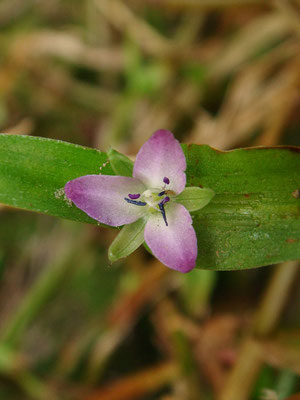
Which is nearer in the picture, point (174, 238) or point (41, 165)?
point (174, 238)

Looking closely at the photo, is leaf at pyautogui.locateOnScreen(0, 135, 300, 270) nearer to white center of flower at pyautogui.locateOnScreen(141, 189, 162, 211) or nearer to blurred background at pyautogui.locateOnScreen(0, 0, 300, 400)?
white center of flower at pyautogui.locateOnScreen(141, 189, 162, 211)

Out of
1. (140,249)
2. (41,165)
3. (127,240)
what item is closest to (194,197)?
(127,240)

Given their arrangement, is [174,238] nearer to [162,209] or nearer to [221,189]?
[162,209]

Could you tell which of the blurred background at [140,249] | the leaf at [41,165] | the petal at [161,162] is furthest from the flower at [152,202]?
the blurred background at [140,249]

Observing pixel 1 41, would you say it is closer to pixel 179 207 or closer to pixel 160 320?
pixel 160 320

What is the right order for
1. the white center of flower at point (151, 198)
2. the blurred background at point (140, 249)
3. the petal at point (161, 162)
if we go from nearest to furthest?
the petal at point (161, 162)
the white center of flower at point (151, 198)
the blurred background at point (140, 249)

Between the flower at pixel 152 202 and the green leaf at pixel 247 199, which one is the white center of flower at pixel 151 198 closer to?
the flower at pixel 152 202

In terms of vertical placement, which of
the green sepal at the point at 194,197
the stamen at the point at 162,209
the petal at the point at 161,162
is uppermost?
the petal at the point at 161,162
